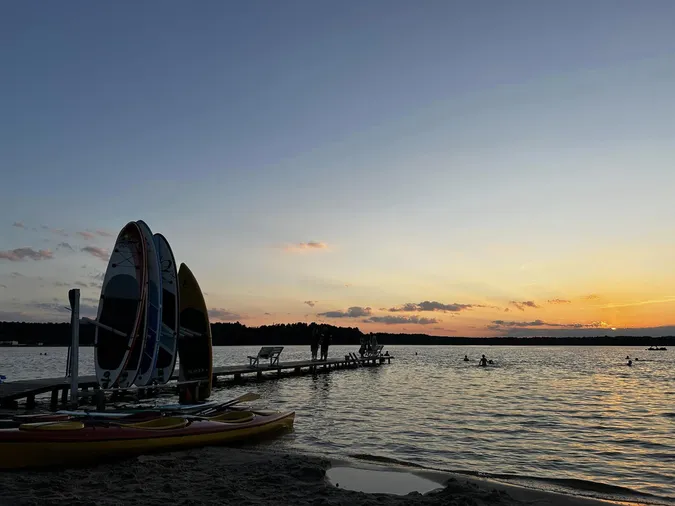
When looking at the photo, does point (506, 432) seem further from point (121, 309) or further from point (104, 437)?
point (121, 309)

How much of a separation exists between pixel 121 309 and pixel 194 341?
2.36 m

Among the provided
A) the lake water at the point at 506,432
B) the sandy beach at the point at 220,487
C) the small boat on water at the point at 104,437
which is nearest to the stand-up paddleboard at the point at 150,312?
the small boat on water at the point at 104,437

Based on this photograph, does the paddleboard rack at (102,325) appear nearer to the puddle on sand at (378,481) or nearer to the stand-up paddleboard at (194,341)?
the stand-up paddleboard at (194,341)

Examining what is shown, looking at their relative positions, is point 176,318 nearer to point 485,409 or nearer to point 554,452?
point 554,452

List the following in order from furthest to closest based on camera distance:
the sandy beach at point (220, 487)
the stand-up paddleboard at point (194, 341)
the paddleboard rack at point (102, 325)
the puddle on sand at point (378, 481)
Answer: the stand-up paddleboard at point (194, 341) < the paddleboard rack at point (102, 325) < the puddle on sand at point (378, 481) < the sandy beach at point (220, 487)

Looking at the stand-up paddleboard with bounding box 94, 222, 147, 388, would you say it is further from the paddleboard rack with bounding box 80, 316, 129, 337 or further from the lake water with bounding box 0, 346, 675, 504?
the lake water with bounding box 0, 346, 675, 504

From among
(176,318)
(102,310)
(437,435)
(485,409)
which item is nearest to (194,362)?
(176,318)

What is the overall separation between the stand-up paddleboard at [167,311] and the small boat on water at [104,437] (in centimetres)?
329

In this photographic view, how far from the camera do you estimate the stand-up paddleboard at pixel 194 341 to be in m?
15.1

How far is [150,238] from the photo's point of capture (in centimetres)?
1406

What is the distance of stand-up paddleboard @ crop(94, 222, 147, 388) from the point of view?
44.9 ft

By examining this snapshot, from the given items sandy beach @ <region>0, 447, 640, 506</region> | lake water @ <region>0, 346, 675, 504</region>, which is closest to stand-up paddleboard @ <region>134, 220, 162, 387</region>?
lake water @ <region>0, 346, 675, 504</region>

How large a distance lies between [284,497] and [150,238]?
8.57 m

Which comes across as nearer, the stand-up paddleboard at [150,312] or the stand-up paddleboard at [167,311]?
the stand-up paddleboard at [150,312]
